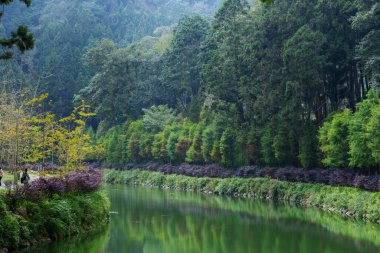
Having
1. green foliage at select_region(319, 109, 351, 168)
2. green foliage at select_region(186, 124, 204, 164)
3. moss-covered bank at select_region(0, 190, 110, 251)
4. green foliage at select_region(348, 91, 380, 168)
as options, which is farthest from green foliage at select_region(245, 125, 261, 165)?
moss-covered bank at select_region(0, 190, 110, 251)

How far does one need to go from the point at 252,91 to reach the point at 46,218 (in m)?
28.6

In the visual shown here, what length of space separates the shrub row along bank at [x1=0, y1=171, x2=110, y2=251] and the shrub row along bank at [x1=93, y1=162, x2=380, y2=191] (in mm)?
15722

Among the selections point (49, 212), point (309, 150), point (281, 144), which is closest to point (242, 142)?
point (281, 144)

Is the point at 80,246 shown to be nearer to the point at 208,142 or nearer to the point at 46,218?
the point at 46,218

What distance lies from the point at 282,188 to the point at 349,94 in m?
8.90

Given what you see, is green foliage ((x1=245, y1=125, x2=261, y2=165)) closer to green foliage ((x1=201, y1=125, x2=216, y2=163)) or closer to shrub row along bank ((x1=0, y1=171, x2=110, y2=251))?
green foliage ((x1=201, y1=125, x2=216, y2=163))

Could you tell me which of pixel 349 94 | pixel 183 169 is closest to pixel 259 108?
pixel 349 94

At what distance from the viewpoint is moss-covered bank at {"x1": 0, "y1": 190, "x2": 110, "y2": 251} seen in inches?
706

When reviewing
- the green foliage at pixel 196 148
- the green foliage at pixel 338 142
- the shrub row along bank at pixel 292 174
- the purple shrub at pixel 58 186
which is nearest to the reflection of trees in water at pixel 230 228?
the purple shrub at pixel 58 186

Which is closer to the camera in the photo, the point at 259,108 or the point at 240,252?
the point at 240,252

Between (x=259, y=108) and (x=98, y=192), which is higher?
(x=259, y=108)

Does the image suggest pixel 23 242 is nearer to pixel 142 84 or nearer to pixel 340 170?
pixel 340 170

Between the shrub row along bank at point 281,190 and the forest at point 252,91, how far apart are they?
6.57 ft

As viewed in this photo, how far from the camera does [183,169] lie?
57.6 metres
